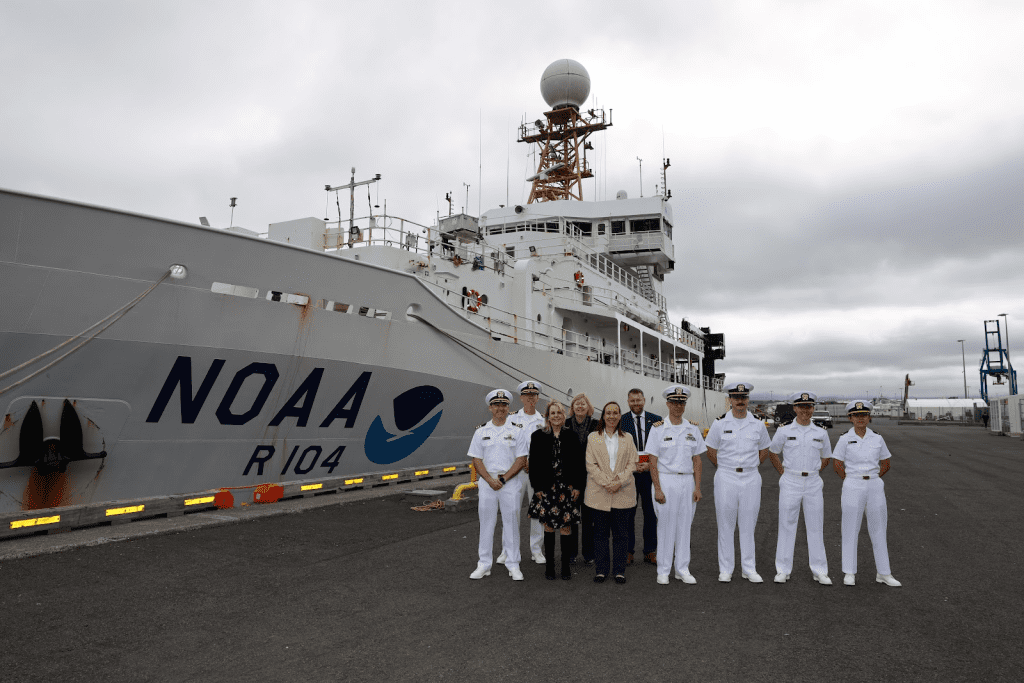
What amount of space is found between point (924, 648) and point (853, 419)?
7.04 feet

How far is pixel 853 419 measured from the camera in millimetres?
5277

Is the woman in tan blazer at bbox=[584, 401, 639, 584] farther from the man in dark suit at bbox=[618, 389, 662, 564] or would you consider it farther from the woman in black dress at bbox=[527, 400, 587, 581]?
the man in dark suit at bbox=[618, 389, 662, 564]

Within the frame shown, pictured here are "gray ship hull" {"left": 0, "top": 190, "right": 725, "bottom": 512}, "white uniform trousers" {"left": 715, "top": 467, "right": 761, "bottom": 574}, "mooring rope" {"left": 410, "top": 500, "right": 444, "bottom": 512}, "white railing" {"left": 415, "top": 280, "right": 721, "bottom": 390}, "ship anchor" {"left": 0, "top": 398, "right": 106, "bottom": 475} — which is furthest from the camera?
"white railing" {"left": 415, "top": 280, "right": 721, "bottom": 390}

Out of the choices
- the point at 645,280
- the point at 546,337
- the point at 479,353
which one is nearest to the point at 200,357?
the point at 479,353

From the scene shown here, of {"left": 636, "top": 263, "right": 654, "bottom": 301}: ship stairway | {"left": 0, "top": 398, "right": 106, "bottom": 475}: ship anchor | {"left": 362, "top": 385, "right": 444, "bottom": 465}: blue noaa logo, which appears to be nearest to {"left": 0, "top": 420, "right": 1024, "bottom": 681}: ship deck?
{"left": 0, "top": 398, "right": 106, "bottom": 475}: ship anchor

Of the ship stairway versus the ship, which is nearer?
the ship

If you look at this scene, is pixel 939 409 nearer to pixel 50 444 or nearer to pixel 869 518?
pixel 869 518

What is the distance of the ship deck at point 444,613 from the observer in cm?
324

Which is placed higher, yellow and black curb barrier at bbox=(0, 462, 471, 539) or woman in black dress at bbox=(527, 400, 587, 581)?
woman in black dress at bbox=(527, 400, 587, 581)

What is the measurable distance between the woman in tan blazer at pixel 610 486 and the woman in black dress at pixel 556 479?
127mm

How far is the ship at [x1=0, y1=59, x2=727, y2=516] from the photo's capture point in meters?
6.56

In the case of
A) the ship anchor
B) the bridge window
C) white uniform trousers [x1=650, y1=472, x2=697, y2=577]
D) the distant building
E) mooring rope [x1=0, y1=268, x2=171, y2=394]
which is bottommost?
the distant building

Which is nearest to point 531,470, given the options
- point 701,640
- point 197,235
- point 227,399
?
point 701,640

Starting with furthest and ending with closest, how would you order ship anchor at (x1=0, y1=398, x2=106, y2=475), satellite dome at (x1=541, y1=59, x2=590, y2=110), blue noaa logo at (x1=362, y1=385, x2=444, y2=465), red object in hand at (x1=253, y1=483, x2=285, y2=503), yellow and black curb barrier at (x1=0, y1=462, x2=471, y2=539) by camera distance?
1. satellite dome at (x1=541, y1=59, x2=590, y2=110)
2. blue noaa logo at (x1=362, y1=385, x2=444, y2=465)
3. red object in hand at (x1=253, y1=483, x2=285, y2=503)
4. ship anchor at (x1=0, y1=398, x2=106, y2=475)
5. yellow and black curb barrier at (x1=0, y1=462, x2=471, y2=539)
